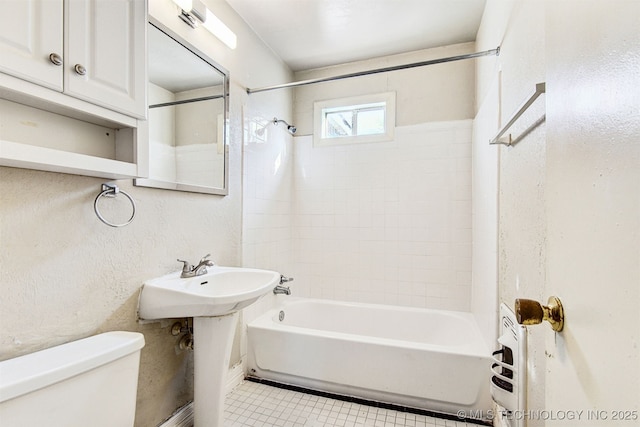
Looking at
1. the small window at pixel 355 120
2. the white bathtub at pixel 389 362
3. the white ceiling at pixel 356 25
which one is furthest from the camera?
the small window at pixel 355 120

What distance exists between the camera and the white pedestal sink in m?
1.30

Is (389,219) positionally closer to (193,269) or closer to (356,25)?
(356,25)

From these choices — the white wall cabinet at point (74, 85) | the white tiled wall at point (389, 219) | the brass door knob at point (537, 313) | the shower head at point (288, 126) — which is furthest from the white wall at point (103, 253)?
the brass door knob at point (537, 313)

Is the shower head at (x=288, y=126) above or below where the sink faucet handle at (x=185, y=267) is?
above

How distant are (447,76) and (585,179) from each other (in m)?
2.37

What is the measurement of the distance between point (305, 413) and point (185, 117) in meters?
1.83

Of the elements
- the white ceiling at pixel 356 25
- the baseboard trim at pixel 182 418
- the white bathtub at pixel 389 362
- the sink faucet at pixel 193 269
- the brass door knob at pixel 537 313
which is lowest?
the baseboard trim at pixel 182 418

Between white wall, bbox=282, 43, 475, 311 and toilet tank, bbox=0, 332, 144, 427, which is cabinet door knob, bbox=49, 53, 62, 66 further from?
white wall, bbox=282, 43, 475, 311

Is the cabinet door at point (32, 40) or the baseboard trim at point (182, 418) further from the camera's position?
the baseboard trim at point (182, 418)

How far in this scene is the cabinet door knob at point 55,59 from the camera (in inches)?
34.5

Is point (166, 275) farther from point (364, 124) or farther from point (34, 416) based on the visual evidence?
point (364, 124)

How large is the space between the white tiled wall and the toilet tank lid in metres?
1.84

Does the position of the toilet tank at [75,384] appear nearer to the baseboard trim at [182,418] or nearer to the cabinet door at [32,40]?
the baseboard trim at [182,418]

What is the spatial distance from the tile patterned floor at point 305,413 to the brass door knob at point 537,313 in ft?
4.71
